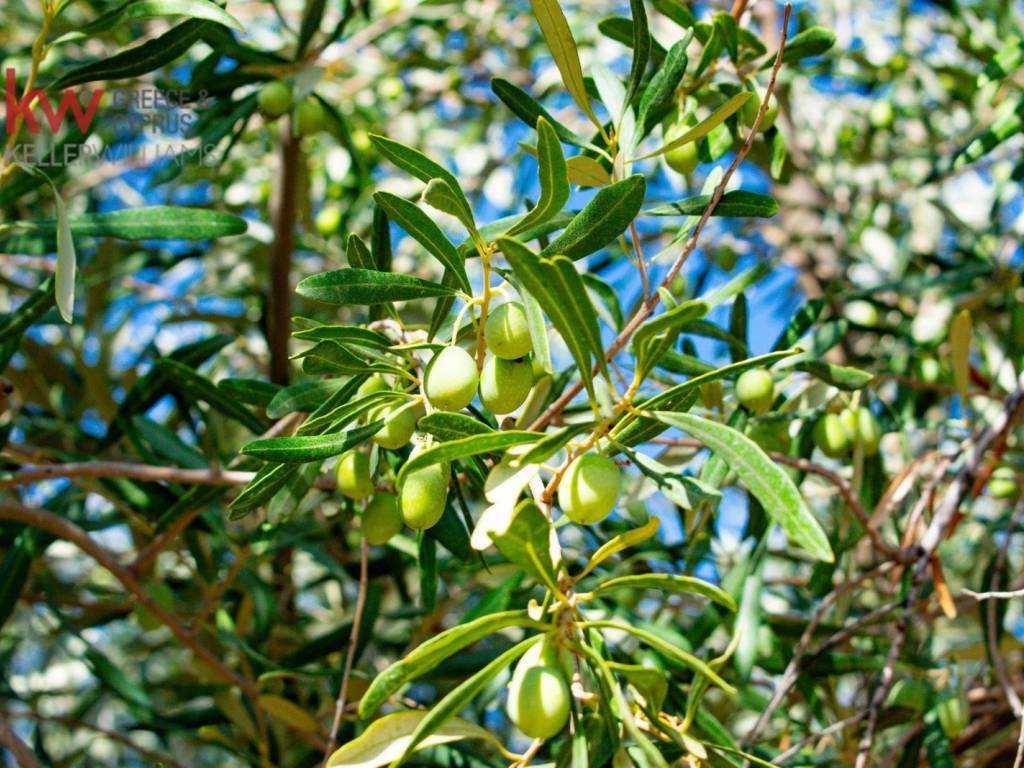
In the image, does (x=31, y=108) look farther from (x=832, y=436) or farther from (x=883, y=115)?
(x=883, y=115)

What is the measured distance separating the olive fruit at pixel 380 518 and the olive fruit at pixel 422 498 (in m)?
0.25

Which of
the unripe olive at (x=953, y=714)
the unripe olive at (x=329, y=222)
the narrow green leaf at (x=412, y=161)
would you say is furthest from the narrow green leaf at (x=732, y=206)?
the unripe olive at (x=329, y=222)

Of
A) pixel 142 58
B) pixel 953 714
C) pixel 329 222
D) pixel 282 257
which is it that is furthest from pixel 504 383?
pixel 329 222

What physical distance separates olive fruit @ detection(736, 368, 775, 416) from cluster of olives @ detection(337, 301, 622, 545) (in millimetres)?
556

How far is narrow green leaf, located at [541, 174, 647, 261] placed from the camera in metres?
1.05

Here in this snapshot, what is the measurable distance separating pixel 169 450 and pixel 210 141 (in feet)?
1.74

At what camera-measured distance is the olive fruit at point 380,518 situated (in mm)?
1330

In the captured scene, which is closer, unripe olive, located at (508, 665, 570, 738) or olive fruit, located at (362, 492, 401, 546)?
unripe olive, located at (508, 665, 570, 738)

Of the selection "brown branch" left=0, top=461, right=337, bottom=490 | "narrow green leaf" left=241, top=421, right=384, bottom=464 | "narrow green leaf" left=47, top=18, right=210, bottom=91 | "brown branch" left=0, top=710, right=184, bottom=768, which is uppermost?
"narrow green leaf" left=47, top=18, right=210, bottom=91

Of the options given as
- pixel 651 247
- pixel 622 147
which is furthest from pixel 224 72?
pixel 651 247

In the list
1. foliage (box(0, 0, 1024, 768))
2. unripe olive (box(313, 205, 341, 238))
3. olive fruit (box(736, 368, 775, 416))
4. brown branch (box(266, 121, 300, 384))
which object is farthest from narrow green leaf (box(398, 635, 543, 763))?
unripe olive (box(313, 205, 341, 238))

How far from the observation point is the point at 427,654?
950 millimetres

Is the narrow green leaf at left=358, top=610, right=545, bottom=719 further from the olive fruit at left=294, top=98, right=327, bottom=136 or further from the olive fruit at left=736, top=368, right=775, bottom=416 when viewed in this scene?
the olive fruit at left=294, top=98, right=327, bottom=136

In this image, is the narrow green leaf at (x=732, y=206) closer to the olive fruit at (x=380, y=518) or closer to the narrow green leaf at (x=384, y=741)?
the olive fruit at (x=380, y=518)
